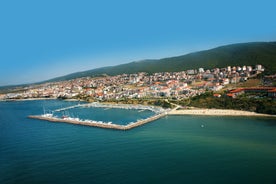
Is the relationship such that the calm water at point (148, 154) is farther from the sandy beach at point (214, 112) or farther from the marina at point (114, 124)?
the sandy beach at point (214, 112)

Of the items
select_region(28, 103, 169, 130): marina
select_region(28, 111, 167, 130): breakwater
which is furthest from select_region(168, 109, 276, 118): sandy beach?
select_region(28, 111, 167, 130): breakwater

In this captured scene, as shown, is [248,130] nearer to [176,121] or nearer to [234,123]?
[234,123]

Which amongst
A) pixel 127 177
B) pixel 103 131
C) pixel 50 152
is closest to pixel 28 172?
pixel 50 152

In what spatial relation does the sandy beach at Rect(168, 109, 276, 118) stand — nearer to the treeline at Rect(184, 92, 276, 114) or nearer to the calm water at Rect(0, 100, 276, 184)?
the treeline at Rect(184, 92, 276, 114)

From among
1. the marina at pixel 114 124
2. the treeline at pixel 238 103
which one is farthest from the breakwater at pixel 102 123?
the treeline at pixel 238 103
